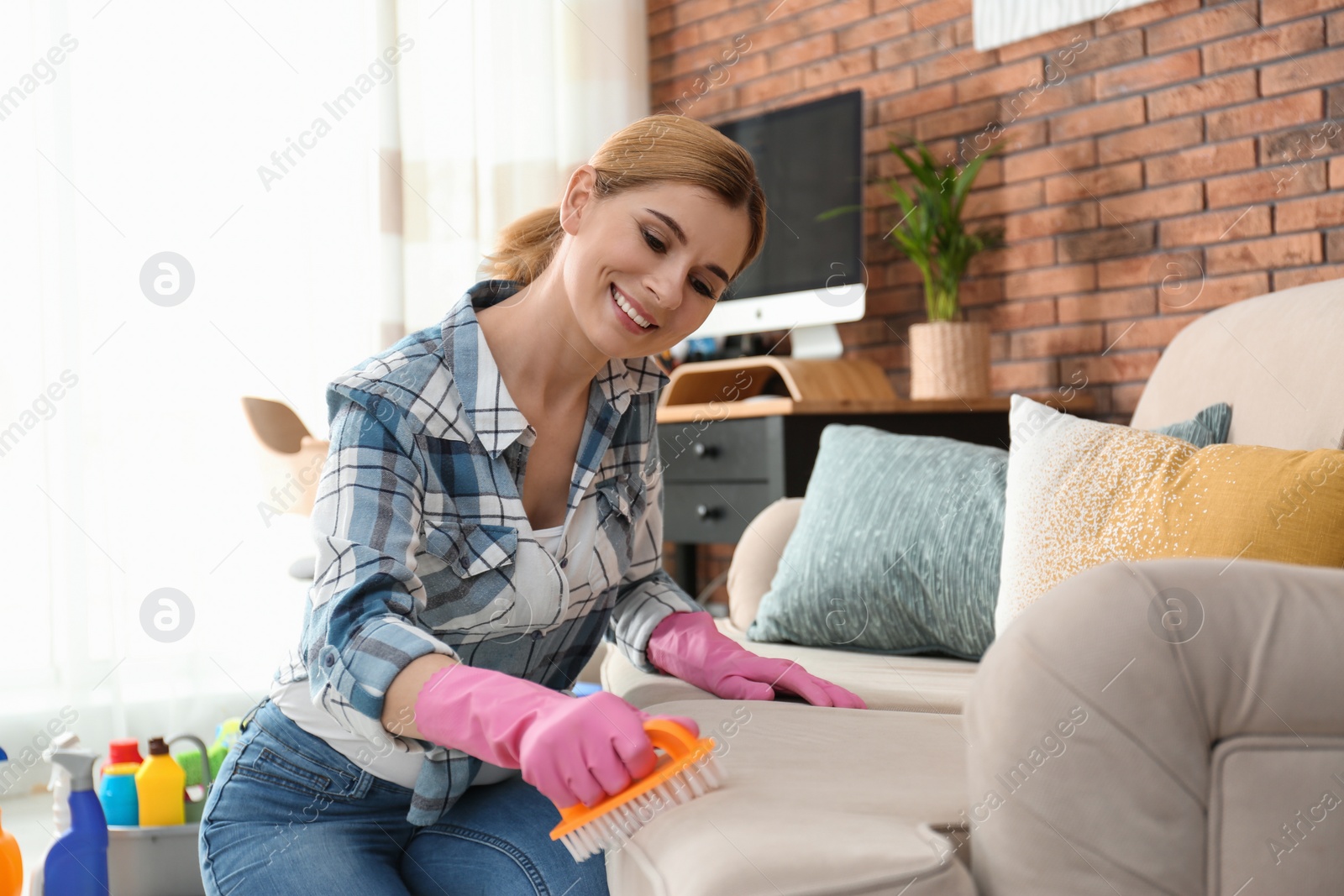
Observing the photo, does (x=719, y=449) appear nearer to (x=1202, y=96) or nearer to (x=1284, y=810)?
(x=1202, y=96)

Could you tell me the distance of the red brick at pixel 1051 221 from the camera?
7.86 feet

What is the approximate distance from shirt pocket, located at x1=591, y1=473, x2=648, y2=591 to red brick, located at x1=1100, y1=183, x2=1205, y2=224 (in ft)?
5.24

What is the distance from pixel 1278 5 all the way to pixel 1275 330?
1021mm

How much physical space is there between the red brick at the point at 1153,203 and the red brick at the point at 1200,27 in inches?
11.1

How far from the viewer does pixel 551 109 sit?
3207 millimetres

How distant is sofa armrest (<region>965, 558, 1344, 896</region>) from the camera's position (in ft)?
1.98

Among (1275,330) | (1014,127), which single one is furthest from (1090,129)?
(1275,330)

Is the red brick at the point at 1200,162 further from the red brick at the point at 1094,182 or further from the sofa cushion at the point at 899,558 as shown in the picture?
the sofa cushion at the point at 899,558

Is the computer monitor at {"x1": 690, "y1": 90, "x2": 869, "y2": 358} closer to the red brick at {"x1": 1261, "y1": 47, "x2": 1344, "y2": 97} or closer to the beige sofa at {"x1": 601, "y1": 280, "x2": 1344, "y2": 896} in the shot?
the red brick at {"x1": 1261, "y1": 47, "x2": 1344, "y2": 97}

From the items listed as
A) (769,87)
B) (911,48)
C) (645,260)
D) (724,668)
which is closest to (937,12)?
(911,48)

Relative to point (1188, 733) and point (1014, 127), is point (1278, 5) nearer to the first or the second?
point (1014, 127)

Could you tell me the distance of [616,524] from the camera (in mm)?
1117

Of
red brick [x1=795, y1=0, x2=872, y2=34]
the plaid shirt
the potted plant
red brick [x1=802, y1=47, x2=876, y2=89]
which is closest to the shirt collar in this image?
the plaid shirt

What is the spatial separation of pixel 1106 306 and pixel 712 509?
96cm
